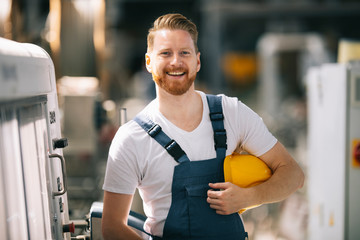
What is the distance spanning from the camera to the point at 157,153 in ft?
6.66

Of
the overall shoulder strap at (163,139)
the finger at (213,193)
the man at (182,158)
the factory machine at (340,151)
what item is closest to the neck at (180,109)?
the man at (182,158)

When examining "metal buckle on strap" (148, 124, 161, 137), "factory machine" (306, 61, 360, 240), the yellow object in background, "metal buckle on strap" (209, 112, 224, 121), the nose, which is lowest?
"factory machine" (306, 61, 360, 240)

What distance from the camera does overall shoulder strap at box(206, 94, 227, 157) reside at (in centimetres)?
206

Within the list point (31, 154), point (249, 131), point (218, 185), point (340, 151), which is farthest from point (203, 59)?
point (31, 154)

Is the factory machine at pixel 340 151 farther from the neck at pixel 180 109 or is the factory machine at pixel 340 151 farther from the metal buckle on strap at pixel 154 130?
the metal buckle on strap at pixel 154 130

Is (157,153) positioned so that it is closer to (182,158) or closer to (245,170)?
(182,158)

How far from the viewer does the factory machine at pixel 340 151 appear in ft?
12.3

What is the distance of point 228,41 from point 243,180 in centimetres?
1442

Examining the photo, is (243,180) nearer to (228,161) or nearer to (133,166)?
(228,161)

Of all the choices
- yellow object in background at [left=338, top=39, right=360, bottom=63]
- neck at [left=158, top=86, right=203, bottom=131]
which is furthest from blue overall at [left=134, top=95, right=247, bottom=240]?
yellow object in background at [left=338, top=39, right=360, bottom=63]

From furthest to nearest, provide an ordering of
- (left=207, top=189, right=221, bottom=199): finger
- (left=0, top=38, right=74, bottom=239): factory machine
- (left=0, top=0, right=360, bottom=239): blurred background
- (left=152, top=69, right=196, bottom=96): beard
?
1. (left=0, top=0, right=360, bottom=239): blurred background
2. (left=152, top=69, right=196, bottom=96): beard
3. (left=207, top=189, right=221, bottom=199): finger
4. (left=0, top=38, right=74, bottom=239): factory machine

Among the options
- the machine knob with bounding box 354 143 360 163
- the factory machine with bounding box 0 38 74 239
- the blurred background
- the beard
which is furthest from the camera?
the blurred background

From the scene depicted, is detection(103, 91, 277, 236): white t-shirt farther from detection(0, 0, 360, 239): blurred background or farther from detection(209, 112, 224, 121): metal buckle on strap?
detection(0, 0, 360, 239): blurred background

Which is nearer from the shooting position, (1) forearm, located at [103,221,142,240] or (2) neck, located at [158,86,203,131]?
(1) forearm, located at [103,221,142,240]
